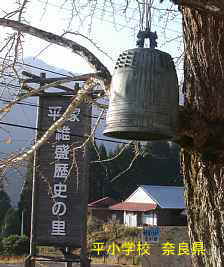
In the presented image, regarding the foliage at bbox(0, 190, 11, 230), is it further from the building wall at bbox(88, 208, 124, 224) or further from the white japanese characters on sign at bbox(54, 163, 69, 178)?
the white japanese characters on sign at bbox(54, 163, 69, 178)

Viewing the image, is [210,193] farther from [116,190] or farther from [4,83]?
[116,190]

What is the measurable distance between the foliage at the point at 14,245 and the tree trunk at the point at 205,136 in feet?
56.7

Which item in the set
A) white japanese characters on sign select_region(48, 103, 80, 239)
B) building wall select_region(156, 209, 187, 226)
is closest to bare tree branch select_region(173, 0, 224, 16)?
white japanese characters on sign select_region(48, 103, 80, 239)

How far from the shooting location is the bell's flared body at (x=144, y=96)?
152 centimetres

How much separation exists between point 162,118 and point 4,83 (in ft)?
4.10

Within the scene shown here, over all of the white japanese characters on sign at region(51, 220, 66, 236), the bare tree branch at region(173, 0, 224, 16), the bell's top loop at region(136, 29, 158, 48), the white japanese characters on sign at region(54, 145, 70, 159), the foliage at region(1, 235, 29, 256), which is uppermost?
the white japanese characters on sign at region(54, 145, 70, 159)

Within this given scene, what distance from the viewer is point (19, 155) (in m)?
2.27

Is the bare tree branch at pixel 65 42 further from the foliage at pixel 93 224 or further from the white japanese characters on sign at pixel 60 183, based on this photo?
the foliage at pixel 93 224

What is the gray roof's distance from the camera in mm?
22344

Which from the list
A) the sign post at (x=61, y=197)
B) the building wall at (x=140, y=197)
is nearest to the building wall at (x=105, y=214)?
the building wall at (x=140, y=197)

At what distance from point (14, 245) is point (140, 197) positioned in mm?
7911

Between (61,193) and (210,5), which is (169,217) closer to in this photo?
(61,193)

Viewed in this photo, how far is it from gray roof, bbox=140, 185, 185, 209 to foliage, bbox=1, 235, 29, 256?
692 centimetres

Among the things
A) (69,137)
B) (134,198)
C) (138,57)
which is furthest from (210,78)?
(134,198)
